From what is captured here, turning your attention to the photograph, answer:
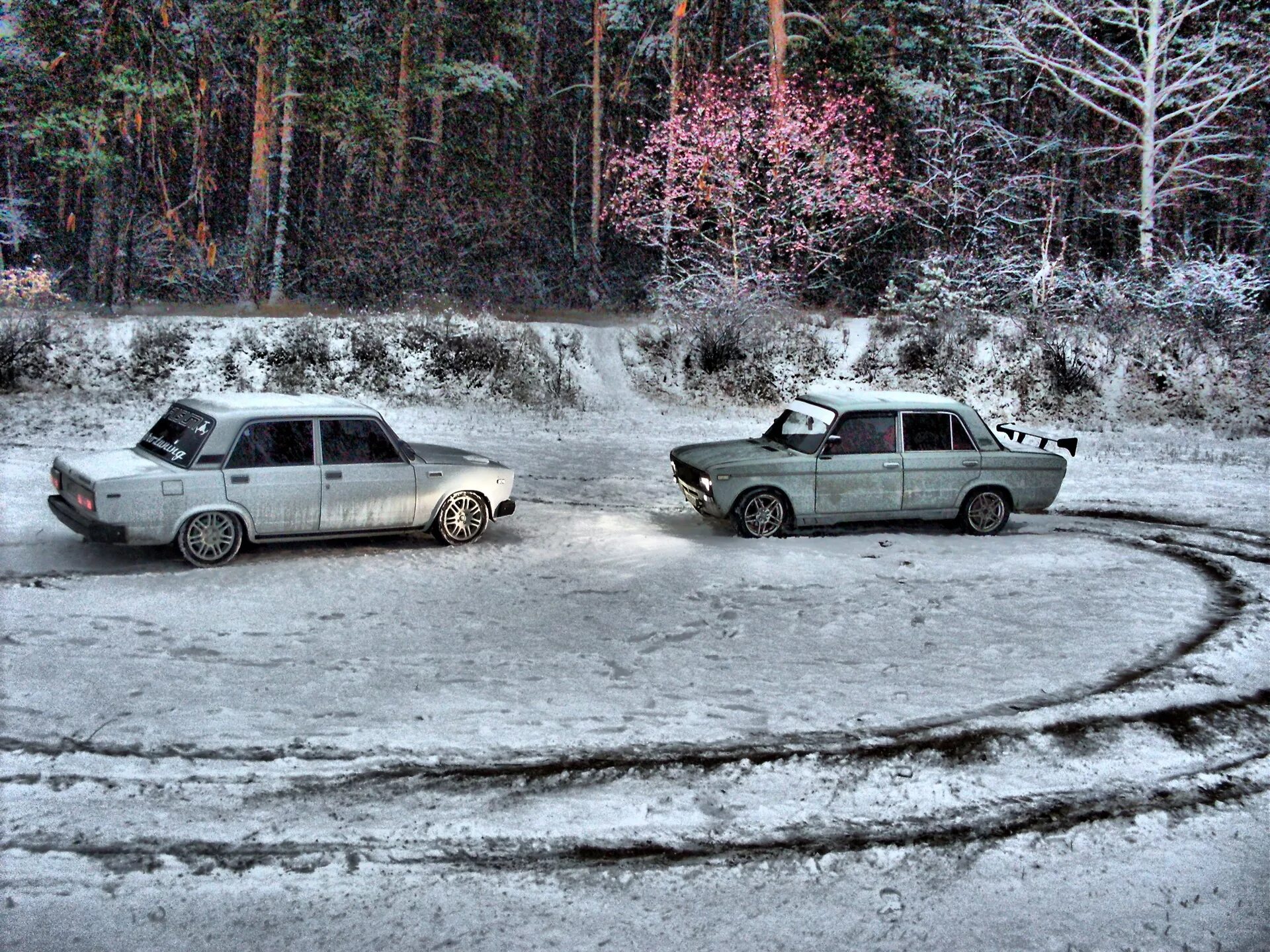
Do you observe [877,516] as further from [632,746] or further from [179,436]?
[179,436]

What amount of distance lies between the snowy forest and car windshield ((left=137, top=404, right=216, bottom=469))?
18.8m

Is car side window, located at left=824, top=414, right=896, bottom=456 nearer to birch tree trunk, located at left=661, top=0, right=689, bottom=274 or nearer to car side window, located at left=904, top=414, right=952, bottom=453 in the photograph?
car side window, located at left=904, top=414, right=952, bottom=453

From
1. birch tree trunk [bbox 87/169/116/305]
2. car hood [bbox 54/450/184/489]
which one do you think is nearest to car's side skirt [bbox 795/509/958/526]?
car hood [bbox 54/450/184/489]

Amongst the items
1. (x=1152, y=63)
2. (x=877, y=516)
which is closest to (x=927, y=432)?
(x=877, y=516)

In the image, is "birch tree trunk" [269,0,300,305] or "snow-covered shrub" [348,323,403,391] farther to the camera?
"birch tree trunk" [269,0,300,305]

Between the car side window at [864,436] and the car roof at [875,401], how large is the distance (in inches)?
4.4

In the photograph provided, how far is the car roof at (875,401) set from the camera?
1177cm

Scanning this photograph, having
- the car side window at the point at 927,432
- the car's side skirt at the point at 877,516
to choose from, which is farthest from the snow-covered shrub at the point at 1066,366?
the car's side skirt at the point at 877,516

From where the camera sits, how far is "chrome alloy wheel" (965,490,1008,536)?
12.1 m

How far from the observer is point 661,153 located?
33.9 meters

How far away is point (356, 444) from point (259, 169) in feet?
67.6

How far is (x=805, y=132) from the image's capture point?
29391mm

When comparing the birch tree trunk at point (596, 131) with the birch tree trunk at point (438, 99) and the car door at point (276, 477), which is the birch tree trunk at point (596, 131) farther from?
the car door at point (276, 477)

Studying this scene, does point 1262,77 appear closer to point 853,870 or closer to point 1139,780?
point 1139,780
